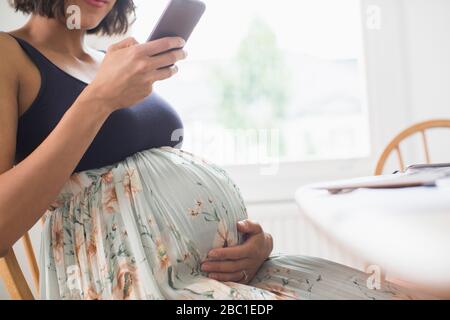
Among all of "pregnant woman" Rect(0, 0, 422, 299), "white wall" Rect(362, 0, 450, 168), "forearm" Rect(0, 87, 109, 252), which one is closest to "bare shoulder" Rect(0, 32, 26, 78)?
"pregnant woman" Rect(0, 0, 422, 299)

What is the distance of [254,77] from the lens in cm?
166

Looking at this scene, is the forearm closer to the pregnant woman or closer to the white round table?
the pregnant woman

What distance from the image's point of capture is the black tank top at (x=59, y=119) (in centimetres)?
59

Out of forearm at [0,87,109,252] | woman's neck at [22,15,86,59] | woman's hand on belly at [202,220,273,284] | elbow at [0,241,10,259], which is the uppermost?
woman's neck at [22,15,86,59]

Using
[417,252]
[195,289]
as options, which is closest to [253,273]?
[195,289]

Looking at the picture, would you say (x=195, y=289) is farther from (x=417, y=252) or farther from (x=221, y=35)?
(x=221, y=35)

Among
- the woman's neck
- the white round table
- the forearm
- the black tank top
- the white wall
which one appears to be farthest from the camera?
the white wall

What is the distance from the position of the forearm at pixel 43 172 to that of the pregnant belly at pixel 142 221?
0.26 ft

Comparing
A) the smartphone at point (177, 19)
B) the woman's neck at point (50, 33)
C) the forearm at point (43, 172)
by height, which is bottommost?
the forearm at point (43, 172)

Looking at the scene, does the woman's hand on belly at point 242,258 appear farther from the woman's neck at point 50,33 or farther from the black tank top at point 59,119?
the woman's neck at point 50,33

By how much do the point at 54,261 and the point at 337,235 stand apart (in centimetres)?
39

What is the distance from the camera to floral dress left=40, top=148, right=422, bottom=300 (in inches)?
20.6

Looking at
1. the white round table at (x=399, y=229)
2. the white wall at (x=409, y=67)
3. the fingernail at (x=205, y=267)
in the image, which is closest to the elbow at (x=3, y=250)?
the fingernail at (x=205, y=267)

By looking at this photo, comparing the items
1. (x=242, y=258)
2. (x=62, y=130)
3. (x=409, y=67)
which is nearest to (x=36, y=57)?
(x=62, y=130)
